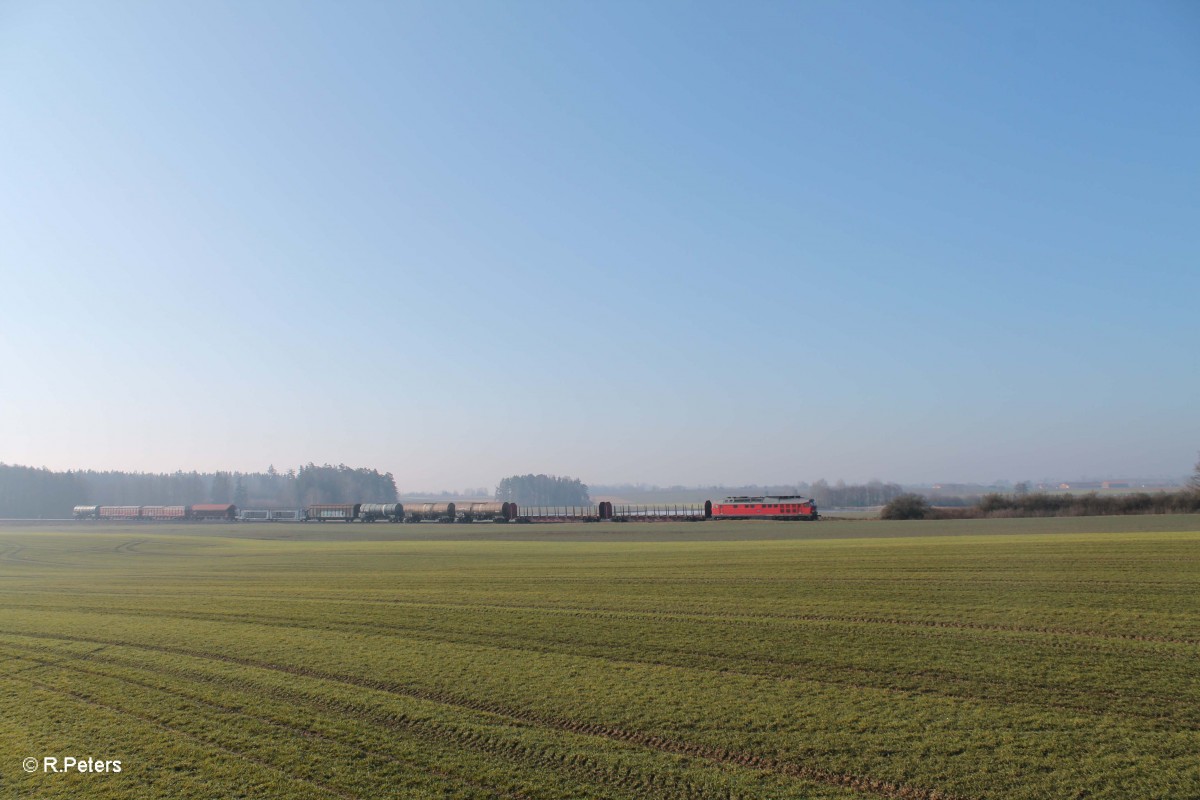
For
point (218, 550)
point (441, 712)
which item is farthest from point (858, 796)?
point (218, 550)

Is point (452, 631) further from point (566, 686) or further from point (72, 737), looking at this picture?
point (72, 737)

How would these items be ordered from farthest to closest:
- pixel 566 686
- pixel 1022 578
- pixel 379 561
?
1. pixel 379 561
2. pixel 1022 578
3. pixel 566 686

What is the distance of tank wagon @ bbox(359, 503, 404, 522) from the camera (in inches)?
4006

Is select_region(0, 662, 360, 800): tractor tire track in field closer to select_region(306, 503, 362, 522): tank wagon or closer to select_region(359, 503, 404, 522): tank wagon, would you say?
select_region(359, 503, 404, 522): tank wagon

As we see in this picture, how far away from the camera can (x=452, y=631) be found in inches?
752

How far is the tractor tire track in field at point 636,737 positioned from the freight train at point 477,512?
69.7 m

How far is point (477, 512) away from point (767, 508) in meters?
41.2

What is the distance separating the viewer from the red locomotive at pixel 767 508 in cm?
7919

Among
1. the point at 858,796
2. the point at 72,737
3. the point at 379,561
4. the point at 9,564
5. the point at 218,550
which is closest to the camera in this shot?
the point at 858,796

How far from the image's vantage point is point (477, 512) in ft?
322

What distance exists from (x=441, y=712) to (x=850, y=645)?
937cm

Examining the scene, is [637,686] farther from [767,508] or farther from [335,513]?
[335,513]

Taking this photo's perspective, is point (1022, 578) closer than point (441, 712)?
No

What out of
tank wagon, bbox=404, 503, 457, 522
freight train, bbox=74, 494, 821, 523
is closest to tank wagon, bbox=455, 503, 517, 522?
freight train, bbox=74, 494, 821, 523
